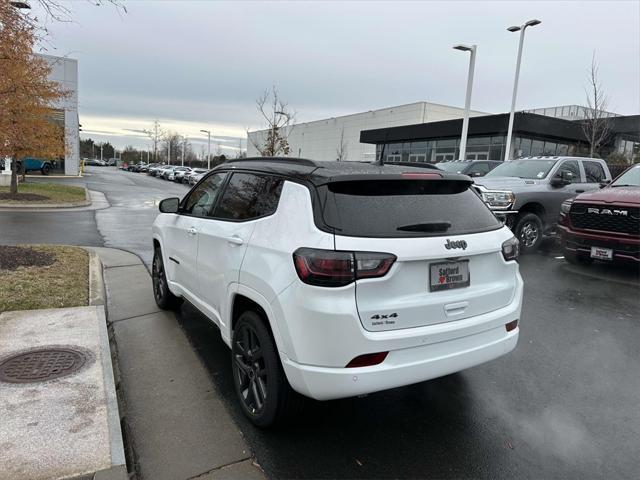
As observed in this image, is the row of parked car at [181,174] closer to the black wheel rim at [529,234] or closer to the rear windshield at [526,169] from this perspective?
the rear windshield at [526,169]

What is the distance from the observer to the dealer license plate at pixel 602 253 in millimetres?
7547

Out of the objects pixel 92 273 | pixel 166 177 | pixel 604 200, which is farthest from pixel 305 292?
pixel 166 177

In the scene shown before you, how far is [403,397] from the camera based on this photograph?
368 centimetres

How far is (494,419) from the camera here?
3361 millimetres

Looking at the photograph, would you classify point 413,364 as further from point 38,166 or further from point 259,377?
point 38,166

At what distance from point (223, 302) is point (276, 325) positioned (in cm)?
88

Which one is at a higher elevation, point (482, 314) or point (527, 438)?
point (482, 314)

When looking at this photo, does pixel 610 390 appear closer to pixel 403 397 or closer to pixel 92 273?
pixel 403 397

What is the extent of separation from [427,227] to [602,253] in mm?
6168

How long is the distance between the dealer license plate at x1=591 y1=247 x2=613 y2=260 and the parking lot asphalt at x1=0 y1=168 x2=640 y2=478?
2456mm

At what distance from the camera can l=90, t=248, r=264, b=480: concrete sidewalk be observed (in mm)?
2818

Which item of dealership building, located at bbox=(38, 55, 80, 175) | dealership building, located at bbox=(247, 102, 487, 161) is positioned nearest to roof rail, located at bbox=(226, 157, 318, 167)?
dealership building, located at bbox=(247, 102, 487, 161)

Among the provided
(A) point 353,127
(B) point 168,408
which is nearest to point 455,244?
(B) point 168,408

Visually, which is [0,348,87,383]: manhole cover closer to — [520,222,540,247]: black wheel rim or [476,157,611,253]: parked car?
[476,157,611,253]: parked car
